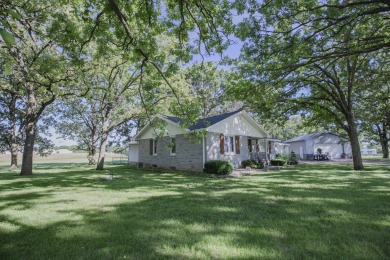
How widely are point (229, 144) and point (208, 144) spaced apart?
2.92 metres

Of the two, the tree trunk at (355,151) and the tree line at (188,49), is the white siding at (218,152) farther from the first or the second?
the tree trunk at (355,151)

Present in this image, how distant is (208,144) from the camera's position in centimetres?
1753

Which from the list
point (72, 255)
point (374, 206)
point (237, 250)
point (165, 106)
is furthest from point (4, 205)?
point (165, 106)

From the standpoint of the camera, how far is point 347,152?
134 ft

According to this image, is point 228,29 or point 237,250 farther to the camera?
point 228,29

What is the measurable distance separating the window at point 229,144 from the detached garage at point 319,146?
74.7 feet

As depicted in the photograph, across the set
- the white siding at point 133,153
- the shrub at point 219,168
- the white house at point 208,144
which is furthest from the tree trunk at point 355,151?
the white siding at point 133,153

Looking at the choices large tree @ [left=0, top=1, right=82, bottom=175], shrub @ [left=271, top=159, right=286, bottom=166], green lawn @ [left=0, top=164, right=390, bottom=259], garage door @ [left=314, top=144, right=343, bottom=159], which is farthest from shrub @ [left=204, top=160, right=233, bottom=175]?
garage door @ [left=314, top=144, right=343, bottom=159]

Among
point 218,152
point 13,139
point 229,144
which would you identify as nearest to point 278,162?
point 229,144

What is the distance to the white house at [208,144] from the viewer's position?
58.2 ft

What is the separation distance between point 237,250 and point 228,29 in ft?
20.2

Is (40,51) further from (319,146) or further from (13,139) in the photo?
(319,146)

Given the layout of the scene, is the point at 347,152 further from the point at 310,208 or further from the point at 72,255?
the point at 72,255

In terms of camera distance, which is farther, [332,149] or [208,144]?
[332,149]
